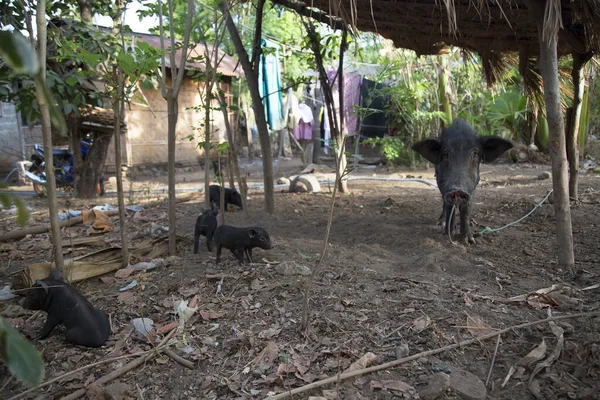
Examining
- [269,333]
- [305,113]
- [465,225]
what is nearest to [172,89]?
[269,333]

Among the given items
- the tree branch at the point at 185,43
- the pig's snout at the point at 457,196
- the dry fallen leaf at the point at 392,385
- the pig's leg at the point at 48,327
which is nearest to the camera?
the dry fallen leaf at the point at 392,385

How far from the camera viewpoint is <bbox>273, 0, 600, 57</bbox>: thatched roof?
4.34 metres

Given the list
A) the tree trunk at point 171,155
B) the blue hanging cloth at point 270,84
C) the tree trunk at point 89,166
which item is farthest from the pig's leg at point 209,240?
the blue hanging cloth at point 270,84

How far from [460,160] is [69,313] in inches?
168

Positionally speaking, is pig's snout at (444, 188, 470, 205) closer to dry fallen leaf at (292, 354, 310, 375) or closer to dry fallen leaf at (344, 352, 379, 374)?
dry fallen leaf at (344, 352, 379, 374)

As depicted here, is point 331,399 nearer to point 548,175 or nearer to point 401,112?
point 548,175

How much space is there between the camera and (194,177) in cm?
1320

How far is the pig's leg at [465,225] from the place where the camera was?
4.93 m

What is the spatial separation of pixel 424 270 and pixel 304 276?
1179 mm

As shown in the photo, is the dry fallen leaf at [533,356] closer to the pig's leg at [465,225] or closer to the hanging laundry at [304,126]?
the pig's leg at [465,225]

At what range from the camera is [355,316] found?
3219 mm

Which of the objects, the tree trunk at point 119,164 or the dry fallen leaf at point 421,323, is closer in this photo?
the dry fallen leaf at point 421,323

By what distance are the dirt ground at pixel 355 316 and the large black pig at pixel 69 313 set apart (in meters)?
0.10

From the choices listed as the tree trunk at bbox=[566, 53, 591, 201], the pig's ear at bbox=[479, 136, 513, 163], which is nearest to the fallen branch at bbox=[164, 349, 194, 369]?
the pig's ear at bbox=[479, 136, 513, 163]
